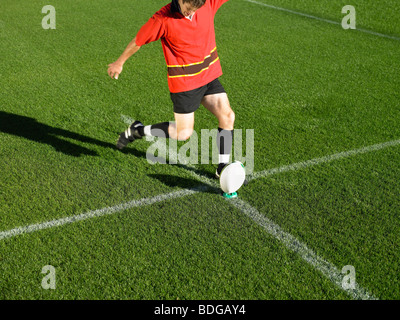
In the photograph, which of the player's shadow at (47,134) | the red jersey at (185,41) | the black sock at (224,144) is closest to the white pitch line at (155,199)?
the black sock at (224,144)

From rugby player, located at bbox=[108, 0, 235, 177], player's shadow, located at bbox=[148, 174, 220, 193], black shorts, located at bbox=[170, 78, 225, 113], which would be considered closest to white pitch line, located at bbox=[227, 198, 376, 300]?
player's shadow, located at bbox=[148, 174, 220, 193]

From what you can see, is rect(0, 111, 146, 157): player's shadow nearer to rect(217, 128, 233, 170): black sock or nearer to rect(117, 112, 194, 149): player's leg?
rect(117, 112, 194, 149): player's leg

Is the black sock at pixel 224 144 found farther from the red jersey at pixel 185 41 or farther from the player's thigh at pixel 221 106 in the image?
the red jersey at pixel 185 41

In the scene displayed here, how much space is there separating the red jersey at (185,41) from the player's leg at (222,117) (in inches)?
7.7

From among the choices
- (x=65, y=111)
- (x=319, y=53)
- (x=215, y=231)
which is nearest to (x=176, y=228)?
(x=215, y=231)

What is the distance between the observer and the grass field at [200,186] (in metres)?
3.10

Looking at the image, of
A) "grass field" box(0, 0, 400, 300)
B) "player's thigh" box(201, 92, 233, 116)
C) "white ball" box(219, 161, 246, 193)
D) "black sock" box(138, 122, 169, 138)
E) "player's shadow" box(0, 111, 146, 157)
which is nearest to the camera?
"grass field" box(0, 0, 400, 300)

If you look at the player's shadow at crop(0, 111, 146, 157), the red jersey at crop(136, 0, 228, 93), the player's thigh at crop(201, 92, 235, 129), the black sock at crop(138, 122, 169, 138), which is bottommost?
the player's shadow at crop(0, 111, 146, 157)

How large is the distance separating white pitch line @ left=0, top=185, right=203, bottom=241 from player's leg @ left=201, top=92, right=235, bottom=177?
1.23 feet

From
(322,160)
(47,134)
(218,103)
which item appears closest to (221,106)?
(218,103)

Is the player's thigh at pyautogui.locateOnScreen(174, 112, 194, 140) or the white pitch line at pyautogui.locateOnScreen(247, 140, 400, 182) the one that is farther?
the white pitch line at pyautogui.locateOnScreen(247, 140, 400, 182)

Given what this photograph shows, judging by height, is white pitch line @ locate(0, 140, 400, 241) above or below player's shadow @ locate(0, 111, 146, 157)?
below

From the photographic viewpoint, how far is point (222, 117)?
408 centimetres

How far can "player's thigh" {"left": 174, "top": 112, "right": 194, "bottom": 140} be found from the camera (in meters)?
4.06
